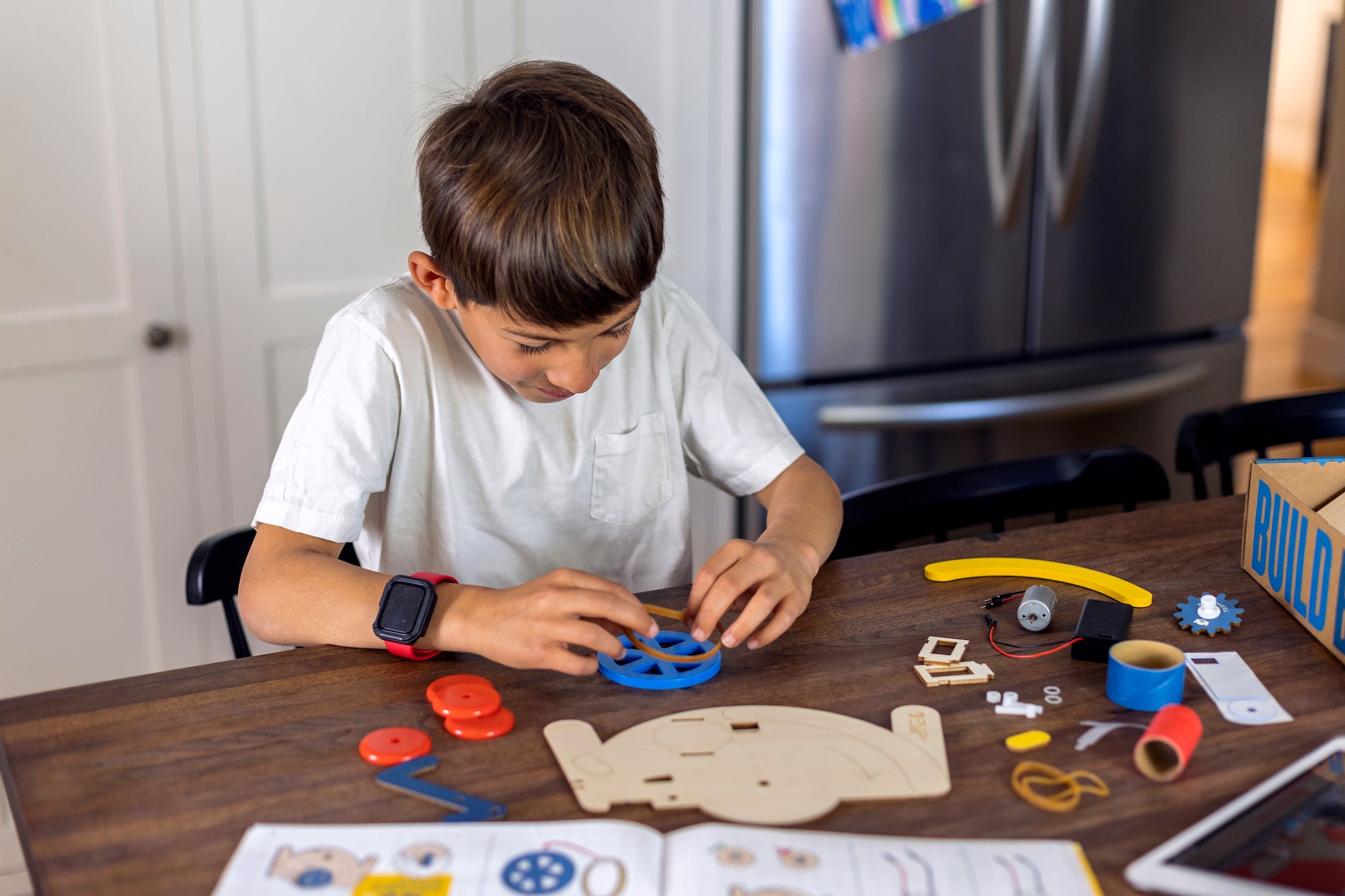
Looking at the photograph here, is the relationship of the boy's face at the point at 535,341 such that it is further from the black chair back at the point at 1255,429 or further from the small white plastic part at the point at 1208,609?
the black chair back at the point at 1255,429

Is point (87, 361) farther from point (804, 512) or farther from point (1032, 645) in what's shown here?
point (1032, 645)

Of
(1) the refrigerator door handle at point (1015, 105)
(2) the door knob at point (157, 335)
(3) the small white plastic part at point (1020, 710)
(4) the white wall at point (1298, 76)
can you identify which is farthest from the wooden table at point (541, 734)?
(4) the white wall at point (1298, 76)

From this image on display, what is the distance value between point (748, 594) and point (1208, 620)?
0.40 meters

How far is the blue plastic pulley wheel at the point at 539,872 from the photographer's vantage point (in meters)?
0.74

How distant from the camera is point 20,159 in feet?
5.69

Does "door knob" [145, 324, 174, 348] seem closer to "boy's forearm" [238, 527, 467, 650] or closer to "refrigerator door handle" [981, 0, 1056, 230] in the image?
"boy's forearm" [238, 527, 467, 650]

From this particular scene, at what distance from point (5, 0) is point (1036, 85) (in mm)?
1661

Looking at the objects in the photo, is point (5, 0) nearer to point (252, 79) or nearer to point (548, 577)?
point (252, 79)

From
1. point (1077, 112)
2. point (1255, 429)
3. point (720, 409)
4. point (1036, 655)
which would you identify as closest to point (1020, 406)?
point (1077, 112)

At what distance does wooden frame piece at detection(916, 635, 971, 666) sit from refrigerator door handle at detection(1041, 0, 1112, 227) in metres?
1.48

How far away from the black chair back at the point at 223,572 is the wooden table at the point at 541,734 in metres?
0.22

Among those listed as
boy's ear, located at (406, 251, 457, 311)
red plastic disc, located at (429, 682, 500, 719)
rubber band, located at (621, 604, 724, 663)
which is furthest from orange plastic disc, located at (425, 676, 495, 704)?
boy's ear, located at (406, 251, 457, 311)

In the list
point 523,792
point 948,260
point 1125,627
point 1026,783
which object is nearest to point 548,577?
point 523,792

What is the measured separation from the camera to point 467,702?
0.93m
